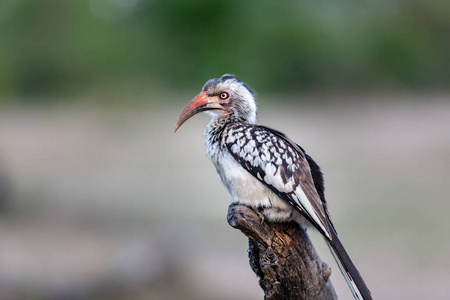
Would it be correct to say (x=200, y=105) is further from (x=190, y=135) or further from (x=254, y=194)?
(x=190, y=135)

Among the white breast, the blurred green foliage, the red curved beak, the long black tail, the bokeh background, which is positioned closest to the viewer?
the long black tail

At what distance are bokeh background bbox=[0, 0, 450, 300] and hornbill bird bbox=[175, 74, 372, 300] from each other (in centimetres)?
204

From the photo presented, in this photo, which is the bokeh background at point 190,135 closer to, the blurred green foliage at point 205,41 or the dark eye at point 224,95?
the blurred green foliage at point 205,41

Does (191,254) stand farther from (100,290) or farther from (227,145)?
(227,145)

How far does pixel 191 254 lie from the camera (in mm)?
4199

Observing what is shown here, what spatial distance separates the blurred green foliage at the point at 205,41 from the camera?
569 centimetres

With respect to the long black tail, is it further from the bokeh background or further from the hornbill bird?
the bokeh background

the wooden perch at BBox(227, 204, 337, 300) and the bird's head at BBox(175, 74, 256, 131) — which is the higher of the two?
the bird's head at BBox(175, 74, 256, 131)

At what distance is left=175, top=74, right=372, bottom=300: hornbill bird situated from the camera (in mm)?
1658

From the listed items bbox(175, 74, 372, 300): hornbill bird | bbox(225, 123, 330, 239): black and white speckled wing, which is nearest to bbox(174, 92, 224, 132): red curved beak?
bbox(175, 74, 372, 300): hornbill bird

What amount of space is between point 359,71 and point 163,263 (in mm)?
4434

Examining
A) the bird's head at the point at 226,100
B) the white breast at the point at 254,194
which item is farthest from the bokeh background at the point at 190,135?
the white breast at the point at 254,194

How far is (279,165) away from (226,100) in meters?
0.34

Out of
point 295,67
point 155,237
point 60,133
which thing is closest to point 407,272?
point 155,237
